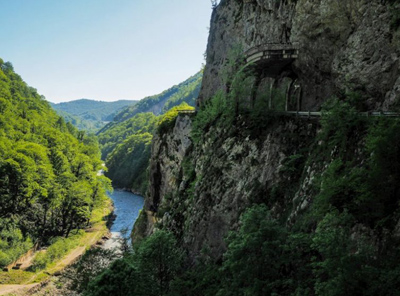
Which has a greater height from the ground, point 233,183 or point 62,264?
point 233,183

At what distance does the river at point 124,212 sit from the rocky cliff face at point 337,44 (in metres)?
39.1

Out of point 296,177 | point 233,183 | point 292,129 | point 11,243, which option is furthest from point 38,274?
point 292,129

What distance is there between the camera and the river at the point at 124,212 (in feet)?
200

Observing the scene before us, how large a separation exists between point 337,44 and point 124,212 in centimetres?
7056

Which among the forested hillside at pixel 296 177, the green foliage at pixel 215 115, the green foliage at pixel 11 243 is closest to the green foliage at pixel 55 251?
the green foliage at pixel 11 243

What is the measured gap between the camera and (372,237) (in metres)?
10.3

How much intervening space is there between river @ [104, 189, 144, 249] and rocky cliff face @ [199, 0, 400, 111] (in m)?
39.1

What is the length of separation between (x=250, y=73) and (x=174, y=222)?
14.2 metres

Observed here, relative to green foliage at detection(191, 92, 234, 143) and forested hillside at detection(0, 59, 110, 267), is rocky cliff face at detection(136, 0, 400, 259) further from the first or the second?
forested hillside at detection(0, 59, 110, 267)

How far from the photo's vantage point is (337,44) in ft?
72.8

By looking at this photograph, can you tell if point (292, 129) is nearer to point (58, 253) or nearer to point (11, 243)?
point (58, 253)

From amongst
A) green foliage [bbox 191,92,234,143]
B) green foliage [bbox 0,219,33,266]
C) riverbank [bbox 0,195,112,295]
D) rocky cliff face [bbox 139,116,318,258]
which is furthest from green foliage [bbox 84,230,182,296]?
green foliage [bbox 0,219,33,266]

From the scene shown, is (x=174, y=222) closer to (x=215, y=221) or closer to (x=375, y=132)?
(x=215, y=221)

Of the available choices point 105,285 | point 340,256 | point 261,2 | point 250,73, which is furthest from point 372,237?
point 261,2
